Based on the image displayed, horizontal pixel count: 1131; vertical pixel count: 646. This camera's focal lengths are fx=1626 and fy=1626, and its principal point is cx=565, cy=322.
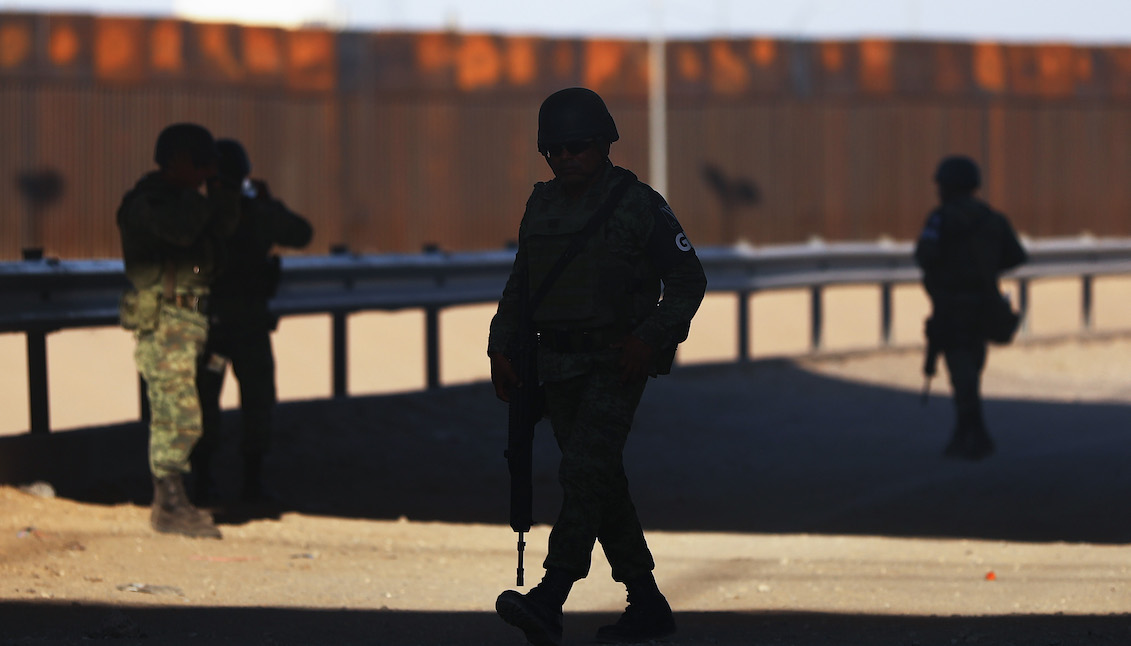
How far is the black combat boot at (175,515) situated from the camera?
7.32 m

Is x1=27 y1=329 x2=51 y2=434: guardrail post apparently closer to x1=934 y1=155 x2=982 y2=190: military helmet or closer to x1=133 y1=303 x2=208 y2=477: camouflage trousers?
x1=133 y1=303 x2=208 y2=477: camouflage trousers

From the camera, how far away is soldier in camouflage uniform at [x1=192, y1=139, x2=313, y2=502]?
798cm

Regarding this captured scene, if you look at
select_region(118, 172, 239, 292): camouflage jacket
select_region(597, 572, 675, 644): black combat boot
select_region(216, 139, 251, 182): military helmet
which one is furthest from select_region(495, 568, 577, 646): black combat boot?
select_region(216, 139, 251, 182): military helmet

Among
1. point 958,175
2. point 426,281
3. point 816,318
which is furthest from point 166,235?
point 816,318

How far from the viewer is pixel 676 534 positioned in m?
8.05

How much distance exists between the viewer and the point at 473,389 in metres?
11.6

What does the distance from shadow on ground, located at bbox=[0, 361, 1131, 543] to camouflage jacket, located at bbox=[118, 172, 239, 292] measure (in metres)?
1.35

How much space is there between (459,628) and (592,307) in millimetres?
1365

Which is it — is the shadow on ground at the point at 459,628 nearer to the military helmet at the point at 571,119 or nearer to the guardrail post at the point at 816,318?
the military helmet at the point at 571,119

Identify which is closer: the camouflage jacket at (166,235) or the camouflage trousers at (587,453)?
the camouflage trousers at (587,453)

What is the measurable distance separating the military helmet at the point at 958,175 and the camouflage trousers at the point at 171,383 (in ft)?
16.1

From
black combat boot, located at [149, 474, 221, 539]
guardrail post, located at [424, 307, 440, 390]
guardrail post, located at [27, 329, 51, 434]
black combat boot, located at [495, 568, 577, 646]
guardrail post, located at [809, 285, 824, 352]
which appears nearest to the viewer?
black combat boot, located at [495, 568, 577, 646]

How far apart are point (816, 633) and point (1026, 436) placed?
5.86 meters

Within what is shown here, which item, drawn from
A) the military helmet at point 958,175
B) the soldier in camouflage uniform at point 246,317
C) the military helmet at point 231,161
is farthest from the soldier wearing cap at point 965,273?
the military helmet at point 231,161
